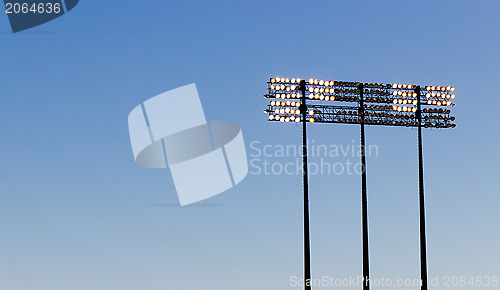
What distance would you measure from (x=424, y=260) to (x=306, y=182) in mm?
9209

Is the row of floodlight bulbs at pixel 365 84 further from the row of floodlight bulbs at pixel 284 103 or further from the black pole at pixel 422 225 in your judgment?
the black pole at pixel 422 225

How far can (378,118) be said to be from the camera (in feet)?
208

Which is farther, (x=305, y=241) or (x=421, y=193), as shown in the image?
(x=421, y=193)

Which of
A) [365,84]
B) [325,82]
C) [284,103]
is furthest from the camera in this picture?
[365,84]

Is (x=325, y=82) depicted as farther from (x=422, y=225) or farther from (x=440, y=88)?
(x=422, y=225)

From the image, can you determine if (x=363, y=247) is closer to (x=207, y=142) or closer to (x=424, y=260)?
(x=424, y=260)

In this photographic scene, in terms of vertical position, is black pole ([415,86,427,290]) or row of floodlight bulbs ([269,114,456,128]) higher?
row of floodlight bulbs ([269,114,456,128])

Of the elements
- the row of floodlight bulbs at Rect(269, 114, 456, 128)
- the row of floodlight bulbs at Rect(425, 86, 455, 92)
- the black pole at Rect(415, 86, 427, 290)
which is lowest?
the black pole at Rect(415, 86, 427, 290)

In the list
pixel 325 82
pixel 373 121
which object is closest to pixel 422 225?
pixel 373 121

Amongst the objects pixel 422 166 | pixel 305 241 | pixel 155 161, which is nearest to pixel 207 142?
pixel 155 161

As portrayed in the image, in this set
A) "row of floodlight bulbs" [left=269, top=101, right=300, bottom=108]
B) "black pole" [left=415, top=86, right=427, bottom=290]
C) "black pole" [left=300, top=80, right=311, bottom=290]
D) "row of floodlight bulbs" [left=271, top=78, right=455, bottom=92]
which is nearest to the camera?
"black pole" [left=300, top=80, right=311, bottom=290]

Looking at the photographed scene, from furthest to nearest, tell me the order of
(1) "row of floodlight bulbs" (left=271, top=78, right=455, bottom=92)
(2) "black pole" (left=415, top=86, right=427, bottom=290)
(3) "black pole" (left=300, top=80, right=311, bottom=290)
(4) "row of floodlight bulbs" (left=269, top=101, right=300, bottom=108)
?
(2) "black pole" (left=415, top=86, right=427, bottom=290) < (1) "row of floodlight bulbs" (left=271, top=78, right=455, bottom=92) < (4) "row of floodlight bulbs" (left=269, top=101, right=300, bottom=108) < (3) "black pole" (left=300, top=80, right=311, bottom=290)

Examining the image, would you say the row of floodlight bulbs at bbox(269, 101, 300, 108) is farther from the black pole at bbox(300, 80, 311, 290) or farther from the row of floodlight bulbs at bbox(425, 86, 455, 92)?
the row of floodlight bulbs at bbox(425, 86, 455, 92)

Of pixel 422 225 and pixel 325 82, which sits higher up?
pixel 325 82
